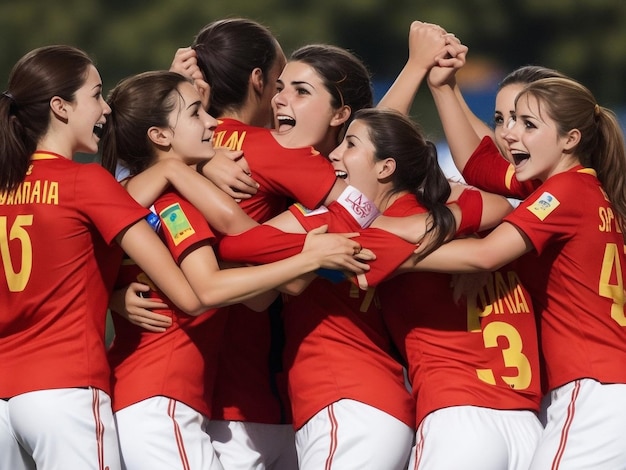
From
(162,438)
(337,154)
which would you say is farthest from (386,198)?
(162,438)

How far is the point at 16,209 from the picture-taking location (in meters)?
4.59

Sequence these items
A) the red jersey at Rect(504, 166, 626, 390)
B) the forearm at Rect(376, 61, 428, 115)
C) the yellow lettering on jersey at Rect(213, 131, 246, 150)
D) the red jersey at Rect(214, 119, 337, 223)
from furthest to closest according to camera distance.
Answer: the forearm at Rect(376, 61, 428, 115)
the yellow lettering on jersey at Rect(213, 131, 246, 150)
the red jersey at Rect(214, 119, 337, 223)
the red jersey at Rect(504, 166, 626, 390)

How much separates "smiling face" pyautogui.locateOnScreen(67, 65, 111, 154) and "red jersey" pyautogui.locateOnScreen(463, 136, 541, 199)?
1.52 metres

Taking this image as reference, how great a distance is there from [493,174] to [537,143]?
1.51ft

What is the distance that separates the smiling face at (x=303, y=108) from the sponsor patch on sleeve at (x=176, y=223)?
1.96 feet

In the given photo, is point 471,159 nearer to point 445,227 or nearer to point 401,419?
point 445,227

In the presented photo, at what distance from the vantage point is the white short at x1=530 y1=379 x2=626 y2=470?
4.47 m

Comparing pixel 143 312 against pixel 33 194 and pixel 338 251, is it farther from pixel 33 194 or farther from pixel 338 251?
pixel 338 251

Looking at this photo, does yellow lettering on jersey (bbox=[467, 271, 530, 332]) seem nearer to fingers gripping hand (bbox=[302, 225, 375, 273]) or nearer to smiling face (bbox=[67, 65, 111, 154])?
fingers gripping hand (bbox=[302, 225, 375, 273])

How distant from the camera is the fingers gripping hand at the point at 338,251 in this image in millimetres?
4574

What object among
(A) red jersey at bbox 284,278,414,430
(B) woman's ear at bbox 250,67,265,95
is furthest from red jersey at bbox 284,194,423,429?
(B) woman's ear at bbox 250,67,265,95

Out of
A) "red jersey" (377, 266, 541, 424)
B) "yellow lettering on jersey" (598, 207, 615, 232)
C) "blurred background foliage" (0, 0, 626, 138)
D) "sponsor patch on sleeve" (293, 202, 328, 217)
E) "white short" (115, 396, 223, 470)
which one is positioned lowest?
"blurred background foliage" (0, 0, 626, 138)

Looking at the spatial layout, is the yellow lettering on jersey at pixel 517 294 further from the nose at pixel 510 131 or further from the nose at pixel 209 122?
the nose at pixel 209 122

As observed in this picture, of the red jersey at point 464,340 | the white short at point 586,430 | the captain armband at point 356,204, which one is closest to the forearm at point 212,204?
the captain armband at point 356,204
